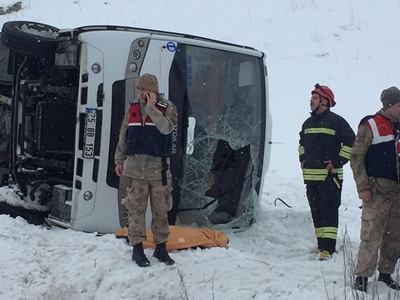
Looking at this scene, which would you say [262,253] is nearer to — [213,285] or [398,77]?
[213,285]

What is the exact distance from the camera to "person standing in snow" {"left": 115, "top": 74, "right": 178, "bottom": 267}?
4660 mm

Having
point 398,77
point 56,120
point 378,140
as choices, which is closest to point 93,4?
point 398,77

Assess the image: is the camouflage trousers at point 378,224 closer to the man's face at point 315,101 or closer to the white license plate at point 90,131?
the man's face at point 315,101

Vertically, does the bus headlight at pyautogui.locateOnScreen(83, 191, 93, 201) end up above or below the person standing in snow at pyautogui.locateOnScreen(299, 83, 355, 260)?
below

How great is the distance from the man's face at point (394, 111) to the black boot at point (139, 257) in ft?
7.11

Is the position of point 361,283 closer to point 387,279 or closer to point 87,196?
point 387,279

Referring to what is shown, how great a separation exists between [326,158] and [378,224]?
1417 mm

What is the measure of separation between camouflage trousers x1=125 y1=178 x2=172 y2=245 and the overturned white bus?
92 centimetres

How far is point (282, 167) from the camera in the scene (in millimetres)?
9766

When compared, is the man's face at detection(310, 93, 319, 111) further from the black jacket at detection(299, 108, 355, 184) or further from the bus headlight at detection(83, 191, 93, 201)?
the bus headlight at detection(83, 191, 93, 201)

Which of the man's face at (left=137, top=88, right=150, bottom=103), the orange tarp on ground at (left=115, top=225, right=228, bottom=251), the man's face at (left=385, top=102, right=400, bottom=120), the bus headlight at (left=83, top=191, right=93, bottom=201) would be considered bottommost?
the orange tarp on ground at (left=115, top=225, right=228, bottom=251)

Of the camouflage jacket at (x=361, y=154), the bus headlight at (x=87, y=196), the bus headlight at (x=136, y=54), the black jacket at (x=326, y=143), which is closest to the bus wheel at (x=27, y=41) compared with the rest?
the bus headlight at (x=136, y=54)

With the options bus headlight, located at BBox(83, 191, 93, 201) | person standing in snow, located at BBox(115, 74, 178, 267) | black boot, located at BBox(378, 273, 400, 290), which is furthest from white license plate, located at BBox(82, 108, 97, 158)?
black boot, located at BBox(378, 273, 400, 290)

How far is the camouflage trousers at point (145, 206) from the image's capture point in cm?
470
